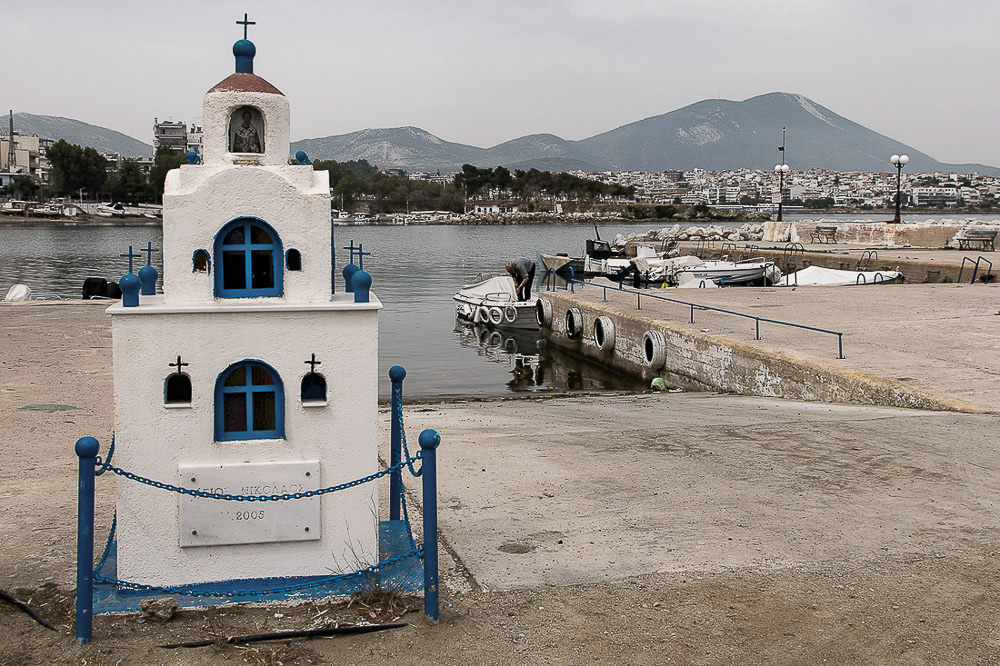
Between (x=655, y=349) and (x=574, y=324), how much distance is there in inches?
255

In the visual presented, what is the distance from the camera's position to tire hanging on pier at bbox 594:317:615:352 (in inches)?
920

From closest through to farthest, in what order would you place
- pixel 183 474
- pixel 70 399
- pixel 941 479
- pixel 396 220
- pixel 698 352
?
1. pixel 183 474
2. pixel 941 479
3. pixel 70 399
4. pixel 698 352
5. pixel 396 220

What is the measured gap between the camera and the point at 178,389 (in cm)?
561

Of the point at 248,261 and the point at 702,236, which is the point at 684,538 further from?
the point at 702,236

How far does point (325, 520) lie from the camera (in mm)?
5820

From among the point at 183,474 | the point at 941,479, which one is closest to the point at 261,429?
the point at 183,474

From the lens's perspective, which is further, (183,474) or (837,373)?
(837,373)

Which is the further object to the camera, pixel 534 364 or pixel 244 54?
pixel 534 364

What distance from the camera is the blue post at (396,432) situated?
6.48 m

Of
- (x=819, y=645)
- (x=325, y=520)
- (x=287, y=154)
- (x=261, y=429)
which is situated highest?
(x=287, y=154)

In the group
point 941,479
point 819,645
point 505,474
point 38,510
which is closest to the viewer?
point 819,645

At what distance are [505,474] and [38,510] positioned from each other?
13.0ft

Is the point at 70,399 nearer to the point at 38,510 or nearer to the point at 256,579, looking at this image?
the point at 38,510

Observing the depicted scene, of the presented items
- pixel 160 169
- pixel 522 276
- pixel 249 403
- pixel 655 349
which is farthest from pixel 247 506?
pixel 160 169
